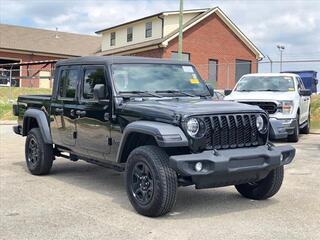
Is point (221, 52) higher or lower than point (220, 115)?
higher

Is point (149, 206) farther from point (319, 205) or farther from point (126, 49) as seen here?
point (126, 49)

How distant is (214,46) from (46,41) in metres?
14.6

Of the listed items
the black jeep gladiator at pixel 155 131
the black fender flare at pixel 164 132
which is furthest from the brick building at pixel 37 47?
the black fender flare at pixel 164 132

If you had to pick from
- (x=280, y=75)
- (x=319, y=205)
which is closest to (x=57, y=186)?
(x=319, y=205)

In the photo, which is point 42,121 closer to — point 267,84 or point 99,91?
point 99,91

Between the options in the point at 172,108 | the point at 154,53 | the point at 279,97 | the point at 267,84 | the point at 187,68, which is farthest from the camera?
the point at 154,53

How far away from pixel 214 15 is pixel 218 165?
106 feet

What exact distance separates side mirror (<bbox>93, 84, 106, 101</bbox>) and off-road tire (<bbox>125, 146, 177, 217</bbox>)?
111 cm

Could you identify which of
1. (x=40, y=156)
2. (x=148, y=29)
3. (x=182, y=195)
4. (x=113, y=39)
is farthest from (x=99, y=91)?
(x=113, y=39)

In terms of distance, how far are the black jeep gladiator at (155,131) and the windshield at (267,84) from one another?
21.5 ft

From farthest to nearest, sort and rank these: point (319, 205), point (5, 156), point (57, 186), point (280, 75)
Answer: point (280, 75), point (5, 156), point (57, 186), point (319, 205)

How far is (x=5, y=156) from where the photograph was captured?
11.2m

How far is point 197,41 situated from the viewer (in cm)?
3584

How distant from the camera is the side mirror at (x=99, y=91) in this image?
672 cm
